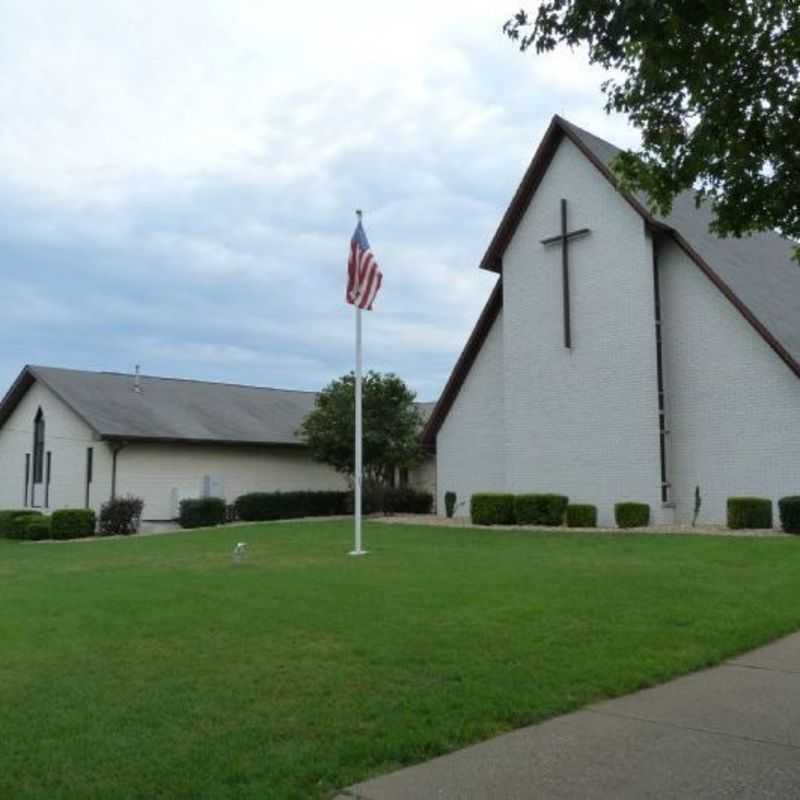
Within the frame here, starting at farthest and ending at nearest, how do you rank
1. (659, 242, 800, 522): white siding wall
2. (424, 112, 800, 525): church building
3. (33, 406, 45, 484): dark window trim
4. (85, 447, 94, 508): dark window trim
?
(33, 406, 45, 484): dark window trim
(85, 447, 94, 508): dark window trim
(424, 112, 800, 525): church building
(659, 242, 800, 522): white siding wall

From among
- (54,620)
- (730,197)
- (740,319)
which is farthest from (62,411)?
(730,197)

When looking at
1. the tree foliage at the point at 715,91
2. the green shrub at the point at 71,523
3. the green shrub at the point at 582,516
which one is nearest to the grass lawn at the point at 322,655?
the tree foliage at the point at 715,91

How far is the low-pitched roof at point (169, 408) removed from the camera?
32500mm

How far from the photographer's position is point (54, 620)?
33.3 ft

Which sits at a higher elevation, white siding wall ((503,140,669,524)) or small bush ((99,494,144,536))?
white siding wall ((503,140,669,524))

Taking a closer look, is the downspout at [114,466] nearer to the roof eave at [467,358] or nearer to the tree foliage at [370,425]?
the tree foliage at [370,425]

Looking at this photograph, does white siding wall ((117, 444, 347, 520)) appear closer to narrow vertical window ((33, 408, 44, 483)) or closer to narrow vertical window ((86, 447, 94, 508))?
narrow vertical window ((86, 447, 94, 508))

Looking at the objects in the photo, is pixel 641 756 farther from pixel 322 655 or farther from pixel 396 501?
pixel 396 501

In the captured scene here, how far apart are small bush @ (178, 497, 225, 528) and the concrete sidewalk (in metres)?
25.9

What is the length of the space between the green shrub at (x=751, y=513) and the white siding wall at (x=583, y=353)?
112 inches

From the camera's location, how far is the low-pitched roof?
Result: 32.5 meters

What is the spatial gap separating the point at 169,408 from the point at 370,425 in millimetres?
8059

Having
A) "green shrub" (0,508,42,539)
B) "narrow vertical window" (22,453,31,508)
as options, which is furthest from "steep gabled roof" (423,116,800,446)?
"narrow vertical window" (22,453,31,508)

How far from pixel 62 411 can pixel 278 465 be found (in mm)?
8201
